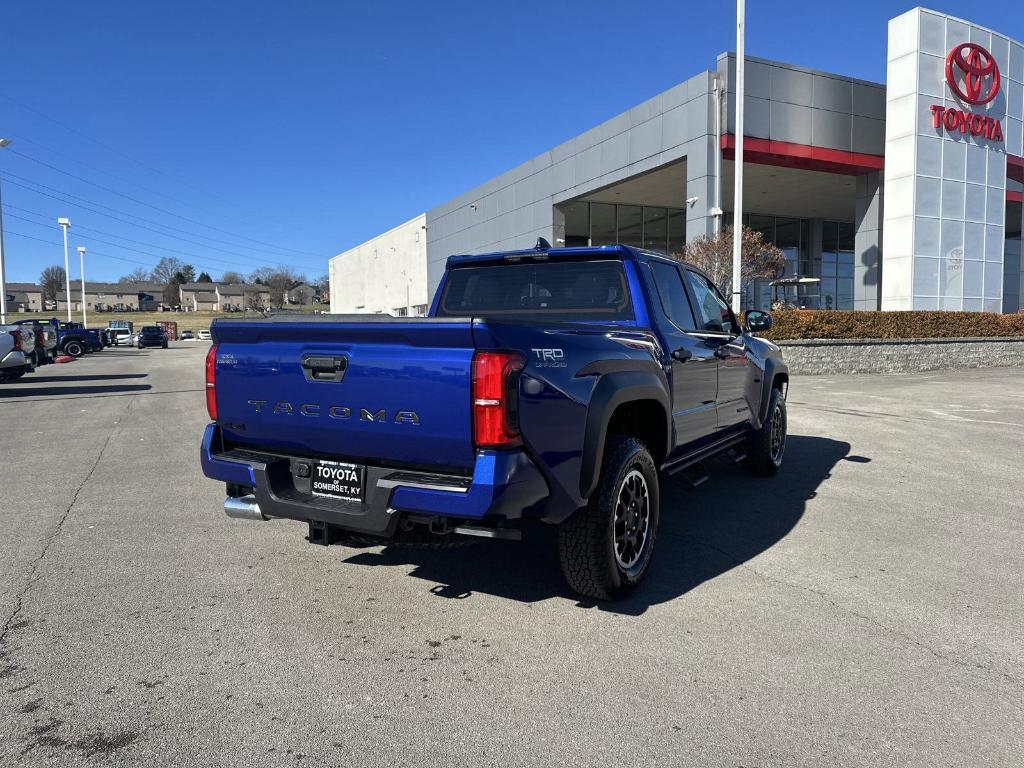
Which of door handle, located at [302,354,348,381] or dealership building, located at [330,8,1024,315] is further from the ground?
dealership building, located at [330,8,1024,315]

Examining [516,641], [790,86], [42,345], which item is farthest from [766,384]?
[790,86]

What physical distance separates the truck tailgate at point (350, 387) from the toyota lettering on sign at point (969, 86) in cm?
2548

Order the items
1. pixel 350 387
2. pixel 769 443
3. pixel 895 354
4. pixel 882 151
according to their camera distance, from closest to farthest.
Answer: pixel 350 387
pixel 769 443
pixel 895 354
pixel 882 151

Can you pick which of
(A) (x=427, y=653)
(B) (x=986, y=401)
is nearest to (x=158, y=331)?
(B) (x=986, y=401)

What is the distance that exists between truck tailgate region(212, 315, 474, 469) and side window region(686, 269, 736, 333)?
2847 mm

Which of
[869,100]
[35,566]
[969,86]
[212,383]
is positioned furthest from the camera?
[869,100]

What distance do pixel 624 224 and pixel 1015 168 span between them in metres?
15.4

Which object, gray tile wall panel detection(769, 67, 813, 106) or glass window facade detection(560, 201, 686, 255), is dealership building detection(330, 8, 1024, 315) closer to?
gray tile wall panel detection(769, 67, 813, 106)

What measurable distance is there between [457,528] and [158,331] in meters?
53.0

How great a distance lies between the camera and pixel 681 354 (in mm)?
4641

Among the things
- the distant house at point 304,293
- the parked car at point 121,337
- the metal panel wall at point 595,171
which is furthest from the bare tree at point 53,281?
the metal panel wall at point 595,171

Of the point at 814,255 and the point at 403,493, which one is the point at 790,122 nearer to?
the point at 814,255

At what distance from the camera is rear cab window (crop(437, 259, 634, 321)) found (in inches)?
185

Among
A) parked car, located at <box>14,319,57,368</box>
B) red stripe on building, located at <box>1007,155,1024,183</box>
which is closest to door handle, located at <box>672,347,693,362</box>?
parked car, located at <box>14,319,57,368</box>
